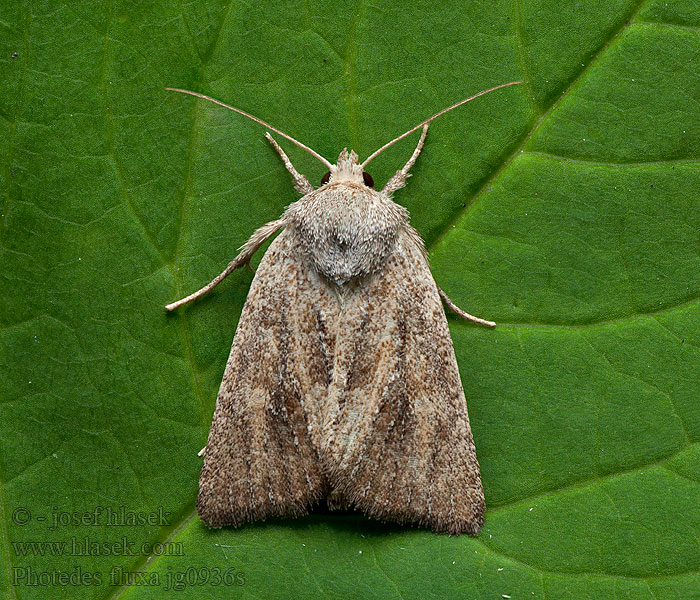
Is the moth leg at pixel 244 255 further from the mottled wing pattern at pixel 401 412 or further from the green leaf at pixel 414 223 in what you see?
the mottled wing pattern at pixel 401 412

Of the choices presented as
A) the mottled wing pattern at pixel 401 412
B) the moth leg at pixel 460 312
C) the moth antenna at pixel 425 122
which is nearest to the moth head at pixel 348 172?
the moth antenna at pixel 425 122

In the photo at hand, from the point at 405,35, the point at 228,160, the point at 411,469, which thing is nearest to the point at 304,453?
the point at 411,469

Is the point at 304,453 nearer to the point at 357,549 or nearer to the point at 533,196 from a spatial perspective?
the point at 357,549

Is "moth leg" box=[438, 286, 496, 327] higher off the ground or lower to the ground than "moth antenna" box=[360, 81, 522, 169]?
lower

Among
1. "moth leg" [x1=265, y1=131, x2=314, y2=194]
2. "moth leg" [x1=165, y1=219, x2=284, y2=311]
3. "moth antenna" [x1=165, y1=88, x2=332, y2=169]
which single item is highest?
"moth antenna" [x1=165, y1=88, x2=332, y2=169]

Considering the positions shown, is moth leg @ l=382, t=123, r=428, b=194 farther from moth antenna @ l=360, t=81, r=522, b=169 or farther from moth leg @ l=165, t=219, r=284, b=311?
moth leg @ l=165, t=219, r=284, b=311

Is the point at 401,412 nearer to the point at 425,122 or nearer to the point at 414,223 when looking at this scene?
the point at 414,223

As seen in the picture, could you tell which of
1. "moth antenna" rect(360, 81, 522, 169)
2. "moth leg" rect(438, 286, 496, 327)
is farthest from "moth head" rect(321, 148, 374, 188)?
"moth leg" rect(438, 286, 496, 327)

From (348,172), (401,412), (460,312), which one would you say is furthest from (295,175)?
(401,412)
